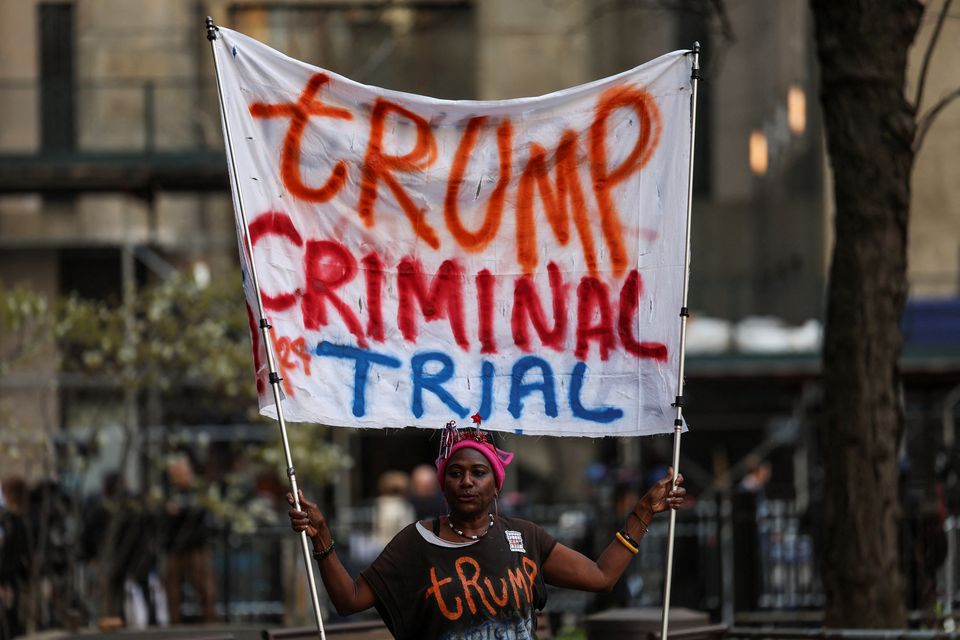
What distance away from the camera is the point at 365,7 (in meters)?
25.0

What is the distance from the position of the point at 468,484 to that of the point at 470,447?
0.13 meters

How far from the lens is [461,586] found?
5.29 meters

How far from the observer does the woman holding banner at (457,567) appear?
527 centimetres

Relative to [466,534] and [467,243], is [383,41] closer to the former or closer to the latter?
[467,243]

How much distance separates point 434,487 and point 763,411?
1019cm

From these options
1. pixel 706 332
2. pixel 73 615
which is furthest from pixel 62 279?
pixel 73 615

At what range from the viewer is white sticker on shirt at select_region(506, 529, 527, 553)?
5.41 meters

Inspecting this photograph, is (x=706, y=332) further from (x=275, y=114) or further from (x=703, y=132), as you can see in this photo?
(x=275, y=114)

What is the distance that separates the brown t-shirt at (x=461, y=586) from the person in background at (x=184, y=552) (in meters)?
9.42

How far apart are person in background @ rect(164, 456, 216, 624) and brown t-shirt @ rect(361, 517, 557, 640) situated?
9.42 meters

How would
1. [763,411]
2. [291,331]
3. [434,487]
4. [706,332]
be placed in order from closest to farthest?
[291,331] → [434,487] → [706,332] → [763,411]

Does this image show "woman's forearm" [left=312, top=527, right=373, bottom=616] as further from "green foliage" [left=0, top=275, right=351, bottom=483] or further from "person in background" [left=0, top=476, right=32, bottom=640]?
"green foliage" [left=0, top=275, right=351, bottom=483]

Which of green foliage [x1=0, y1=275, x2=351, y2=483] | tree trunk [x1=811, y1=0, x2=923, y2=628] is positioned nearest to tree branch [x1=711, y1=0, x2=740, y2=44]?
tree trunk [x1=811, y1=0, x2=923, y2=628]

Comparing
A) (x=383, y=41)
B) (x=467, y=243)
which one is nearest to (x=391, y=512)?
(x=383, y=41)
